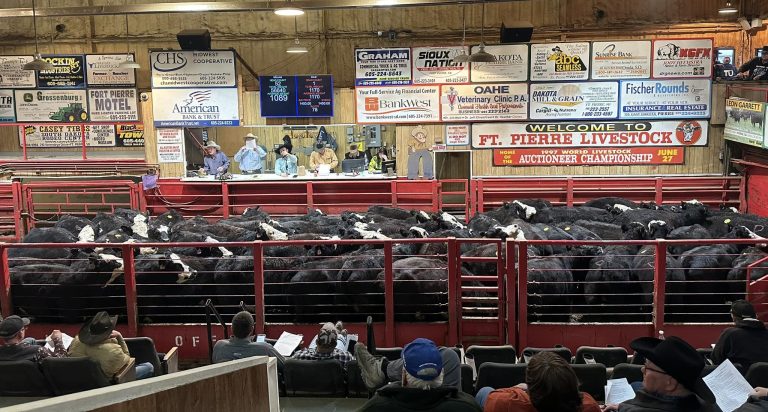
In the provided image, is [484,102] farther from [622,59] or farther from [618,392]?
[618,392]

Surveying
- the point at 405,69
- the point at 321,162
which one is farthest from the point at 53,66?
the point at 405,69

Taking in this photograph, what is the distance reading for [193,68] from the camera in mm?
15719

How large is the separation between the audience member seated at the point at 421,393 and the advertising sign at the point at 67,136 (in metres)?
18.6

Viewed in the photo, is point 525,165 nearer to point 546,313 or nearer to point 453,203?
point 453,203

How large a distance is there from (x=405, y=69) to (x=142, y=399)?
1375cm

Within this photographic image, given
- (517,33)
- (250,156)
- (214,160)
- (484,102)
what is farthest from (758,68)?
(214,160)

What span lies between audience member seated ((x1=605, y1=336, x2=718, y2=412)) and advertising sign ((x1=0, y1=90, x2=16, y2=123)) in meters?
20.2

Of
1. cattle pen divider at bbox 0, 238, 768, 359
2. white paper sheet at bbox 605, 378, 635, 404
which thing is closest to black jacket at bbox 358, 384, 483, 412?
white paper sheet at bbox 605, 378, 635, 404

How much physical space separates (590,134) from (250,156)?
301 inches

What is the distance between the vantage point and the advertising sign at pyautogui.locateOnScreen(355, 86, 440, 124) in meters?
15.6

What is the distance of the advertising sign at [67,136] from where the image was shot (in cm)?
2005

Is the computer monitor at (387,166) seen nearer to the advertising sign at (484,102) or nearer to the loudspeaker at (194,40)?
the advertising sign at (484,102)

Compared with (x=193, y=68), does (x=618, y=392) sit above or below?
below

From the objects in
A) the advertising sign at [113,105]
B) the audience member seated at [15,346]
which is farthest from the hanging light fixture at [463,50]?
the audience member seated at [15,346]
